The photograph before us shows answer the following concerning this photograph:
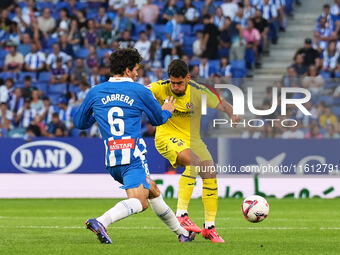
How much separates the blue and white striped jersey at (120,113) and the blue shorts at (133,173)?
7cm

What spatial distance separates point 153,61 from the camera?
79.5 ft

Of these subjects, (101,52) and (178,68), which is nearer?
(178,68)

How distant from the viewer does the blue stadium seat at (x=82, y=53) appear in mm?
25406

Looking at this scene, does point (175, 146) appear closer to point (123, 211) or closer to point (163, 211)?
point (163, 211)

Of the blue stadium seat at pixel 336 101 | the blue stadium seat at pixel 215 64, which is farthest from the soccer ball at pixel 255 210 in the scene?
the blue stadium seat at pixel 215 64

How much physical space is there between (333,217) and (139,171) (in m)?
6.12

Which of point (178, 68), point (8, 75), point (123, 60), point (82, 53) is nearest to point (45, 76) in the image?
point (8, 75)

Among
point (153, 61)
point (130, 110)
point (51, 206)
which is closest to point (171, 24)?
point (153, 61)

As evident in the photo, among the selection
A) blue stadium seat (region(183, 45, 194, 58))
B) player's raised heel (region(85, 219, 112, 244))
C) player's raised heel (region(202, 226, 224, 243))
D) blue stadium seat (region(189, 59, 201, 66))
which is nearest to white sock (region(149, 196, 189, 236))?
player's raised heel (region(202, 226, 224, 243))

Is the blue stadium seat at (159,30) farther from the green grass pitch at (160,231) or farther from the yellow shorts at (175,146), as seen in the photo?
the yellow shorts at (175,146)

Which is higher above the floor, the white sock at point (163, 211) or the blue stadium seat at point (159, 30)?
the blue stadium seat at point (159, 30)

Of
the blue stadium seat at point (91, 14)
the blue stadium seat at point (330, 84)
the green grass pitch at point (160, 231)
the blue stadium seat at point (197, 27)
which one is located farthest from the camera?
the blue stadium seat at point (91, 14)

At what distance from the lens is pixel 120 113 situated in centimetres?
932

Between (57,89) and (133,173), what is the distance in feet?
50.8
